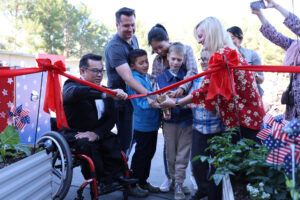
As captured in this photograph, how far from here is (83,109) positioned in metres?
3.13

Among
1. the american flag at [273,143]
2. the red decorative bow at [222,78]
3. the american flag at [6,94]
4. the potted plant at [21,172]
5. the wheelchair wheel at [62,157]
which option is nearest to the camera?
the american flag at [273,143]

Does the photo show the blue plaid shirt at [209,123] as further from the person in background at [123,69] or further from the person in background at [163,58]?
the person in background at [123,69]

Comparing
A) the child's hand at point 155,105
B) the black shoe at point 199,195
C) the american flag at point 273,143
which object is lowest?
the black shoe at point 199,195

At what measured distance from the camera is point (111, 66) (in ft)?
11.4

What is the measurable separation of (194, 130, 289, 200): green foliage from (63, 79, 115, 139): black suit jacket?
142cm

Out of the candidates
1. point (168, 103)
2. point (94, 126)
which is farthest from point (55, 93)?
point (168, 103)

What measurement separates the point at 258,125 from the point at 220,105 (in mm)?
333

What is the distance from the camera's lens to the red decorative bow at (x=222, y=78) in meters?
2.37

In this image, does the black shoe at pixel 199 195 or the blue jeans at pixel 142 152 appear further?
the blue jeans at pixel 142 152

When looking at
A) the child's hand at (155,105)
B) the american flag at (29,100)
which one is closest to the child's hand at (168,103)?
the child's hand at (155,105)

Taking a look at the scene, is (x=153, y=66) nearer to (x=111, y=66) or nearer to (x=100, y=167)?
(x=111, y=66)

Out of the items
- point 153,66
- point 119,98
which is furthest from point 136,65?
point 119,98

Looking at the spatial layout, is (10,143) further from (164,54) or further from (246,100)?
(246,100)

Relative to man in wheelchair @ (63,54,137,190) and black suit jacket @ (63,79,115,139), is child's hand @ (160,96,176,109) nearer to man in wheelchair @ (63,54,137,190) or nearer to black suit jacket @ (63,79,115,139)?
man in wheelchair @ (63,54,137,190)
